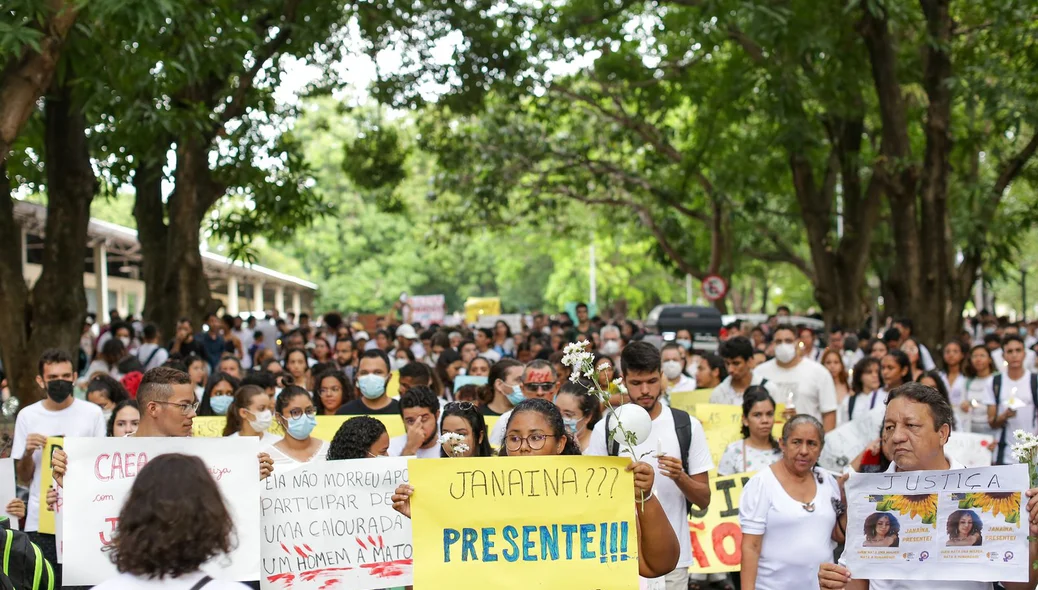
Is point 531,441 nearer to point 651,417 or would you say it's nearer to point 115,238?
point 651,417

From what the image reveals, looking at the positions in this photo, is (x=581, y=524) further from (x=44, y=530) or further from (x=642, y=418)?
(x=44, y=530)

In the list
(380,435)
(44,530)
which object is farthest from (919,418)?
(44,530)

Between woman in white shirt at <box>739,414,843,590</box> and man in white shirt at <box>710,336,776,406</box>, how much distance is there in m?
4.07

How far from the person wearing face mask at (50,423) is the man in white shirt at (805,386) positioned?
5103 mm

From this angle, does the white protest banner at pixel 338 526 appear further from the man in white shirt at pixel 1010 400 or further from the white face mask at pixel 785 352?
the man in white shirt at pixel 1010 400

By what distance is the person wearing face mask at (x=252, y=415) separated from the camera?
8016 mm

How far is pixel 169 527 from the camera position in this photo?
11.6 ft

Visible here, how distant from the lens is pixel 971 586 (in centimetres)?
493

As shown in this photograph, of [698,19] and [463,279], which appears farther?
[463,279]

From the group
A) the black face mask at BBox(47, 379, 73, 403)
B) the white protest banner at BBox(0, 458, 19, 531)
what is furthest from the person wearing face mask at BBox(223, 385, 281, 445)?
the white protest banner at BBox(0, 458, 19, 531)

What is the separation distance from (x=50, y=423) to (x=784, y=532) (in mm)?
4453

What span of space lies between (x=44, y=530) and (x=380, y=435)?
2.30 m

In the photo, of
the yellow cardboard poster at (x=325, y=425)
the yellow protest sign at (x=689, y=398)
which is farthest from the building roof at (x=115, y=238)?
the yellow protest sign at (x=689, y=398)

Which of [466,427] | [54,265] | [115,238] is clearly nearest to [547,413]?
[466,427]
